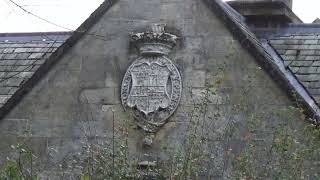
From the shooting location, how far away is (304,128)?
9.22 meters

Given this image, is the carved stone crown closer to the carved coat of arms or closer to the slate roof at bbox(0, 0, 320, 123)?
the carved coat of arms

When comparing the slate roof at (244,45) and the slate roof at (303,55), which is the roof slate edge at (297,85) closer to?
the slate roof at (244,45)

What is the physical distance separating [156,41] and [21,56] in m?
4.27

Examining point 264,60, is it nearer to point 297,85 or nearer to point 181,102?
point 297,85

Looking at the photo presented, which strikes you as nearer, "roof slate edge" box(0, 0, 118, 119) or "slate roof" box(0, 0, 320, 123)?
"slate roof" box(0, 0, 320, 123)

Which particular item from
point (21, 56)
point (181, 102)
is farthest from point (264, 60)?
point (21, 56)

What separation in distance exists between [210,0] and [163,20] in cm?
71

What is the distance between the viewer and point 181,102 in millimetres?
10594

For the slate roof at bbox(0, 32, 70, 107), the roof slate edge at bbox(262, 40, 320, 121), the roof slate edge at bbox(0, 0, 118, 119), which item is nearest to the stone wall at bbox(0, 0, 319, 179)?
the roof slate edge at bbox(0, 0, 118, 119)

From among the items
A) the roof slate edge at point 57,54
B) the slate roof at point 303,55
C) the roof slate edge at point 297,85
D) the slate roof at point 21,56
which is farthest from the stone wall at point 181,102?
the slate roof at point 21,56

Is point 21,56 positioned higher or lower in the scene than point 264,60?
higher

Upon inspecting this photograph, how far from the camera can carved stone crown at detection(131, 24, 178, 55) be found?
10.6 metres

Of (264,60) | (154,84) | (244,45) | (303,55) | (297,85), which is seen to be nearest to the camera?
(264,60)

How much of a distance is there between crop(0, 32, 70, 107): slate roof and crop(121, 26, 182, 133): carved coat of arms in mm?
2879
